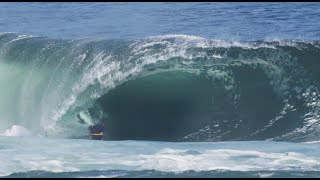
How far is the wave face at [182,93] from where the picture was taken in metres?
17.6

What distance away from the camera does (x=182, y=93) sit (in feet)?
61.1

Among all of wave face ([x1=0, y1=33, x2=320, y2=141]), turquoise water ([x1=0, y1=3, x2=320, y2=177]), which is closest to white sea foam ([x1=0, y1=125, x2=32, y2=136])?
turquoise water ([x1=0, y1=3, x2=320, y2=177])

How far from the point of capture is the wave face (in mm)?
17641

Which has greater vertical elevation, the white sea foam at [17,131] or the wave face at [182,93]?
the wave face at [182,93]

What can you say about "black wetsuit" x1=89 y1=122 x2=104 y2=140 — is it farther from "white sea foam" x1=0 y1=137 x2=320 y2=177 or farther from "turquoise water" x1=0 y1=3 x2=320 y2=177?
"white sea foam" x1=0 y1=137 x2=320 y2=177

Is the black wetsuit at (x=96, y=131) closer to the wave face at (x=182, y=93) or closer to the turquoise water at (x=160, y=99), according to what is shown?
the turquoise water at (x=160, y=99)

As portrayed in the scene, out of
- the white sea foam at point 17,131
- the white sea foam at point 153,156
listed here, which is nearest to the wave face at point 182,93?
the white sea foam at point 17,131

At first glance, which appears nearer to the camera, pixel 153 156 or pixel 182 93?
pixel 153 156

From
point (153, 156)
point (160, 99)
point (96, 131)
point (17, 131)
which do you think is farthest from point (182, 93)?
point (153, 156)

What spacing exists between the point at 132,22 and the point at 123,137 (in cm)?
1057

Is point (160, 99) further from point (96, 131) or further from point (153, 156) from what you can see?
point (153, 156)

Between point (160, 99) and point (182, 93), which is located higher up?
point (182, 93)

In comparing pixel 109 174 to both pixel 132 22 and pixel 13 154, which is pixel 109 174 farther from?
pixel 132 22

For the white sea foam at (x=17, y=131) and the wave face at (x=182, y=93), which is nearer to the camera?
the wave face at (x=182, y=93)
